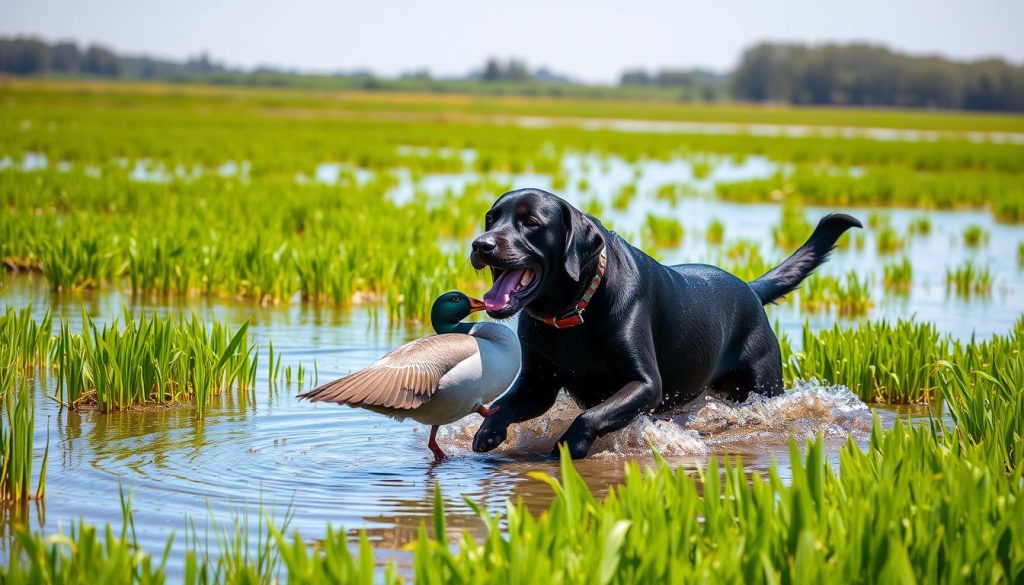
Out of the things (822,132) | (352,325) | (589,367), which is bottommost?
(352,325)

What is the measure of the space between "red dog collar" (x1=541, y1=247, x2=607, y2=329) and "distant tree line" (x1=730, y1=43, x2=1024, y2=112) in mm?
178821

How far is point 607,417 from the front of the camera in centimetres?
551

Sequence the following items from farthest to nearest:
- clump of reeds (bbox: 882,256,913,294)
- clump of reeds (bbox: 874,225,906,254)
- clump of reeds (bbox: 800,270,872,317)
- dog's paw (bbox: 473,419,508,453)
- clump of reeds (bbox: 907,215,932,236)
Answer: clump of reeds (bbox: 907,215,932,236) < clump of reeds (bbox: 874,225,906,254) < clump of reeds (bbox: 882,256,913,294) < clump of reeds (bbox: 800,270,872,317) < dog's paw (bbox: 473,419,508,453)

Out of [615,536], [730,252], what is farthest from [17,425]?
[730,252]

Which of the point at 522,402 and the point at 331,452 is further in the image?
the point at 522,402

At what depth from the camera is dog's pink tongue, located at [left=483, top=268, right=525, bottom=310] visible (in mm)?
5312

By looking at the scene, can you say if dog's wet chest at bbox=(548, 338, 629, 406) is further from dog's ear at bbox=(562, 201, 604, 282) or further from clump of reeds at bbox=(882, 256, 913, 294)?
clump of reeds at bbox=(882, 256, 913, 294)

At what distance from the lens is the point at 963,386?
5238 millimetres

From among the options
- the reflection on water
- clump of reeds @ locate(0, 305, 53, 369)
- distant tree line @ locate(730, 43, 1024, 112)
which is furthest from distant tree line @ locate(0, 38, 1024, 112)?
clump of reeds @ locate(0, 305, 53, 369)

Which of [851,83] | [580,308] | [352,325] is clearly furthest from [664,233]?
[851,83]

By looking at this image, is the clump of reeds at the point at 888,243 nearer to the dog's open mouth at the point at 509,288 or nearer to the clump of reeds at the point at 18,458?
the dog's open mouth at the point at 509,288

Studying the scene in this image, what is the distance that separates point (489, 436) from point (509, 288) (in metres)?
0.83

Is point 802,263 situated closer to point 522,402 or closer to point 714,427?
point 714,427

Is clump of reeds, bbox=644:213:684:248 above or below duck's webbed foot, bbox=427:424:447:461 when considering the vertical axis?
above
